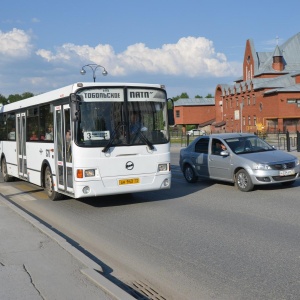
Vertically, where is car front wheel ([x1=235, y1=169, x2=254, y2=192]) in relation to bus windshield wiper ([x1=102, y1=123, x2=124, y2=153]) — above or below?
below

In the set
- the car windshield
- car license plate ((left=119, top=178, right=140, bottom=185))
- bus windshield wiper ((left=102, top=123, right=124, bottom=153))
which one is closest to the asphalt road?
car license plate ((left=119, top=178, right=140, bottom=185))

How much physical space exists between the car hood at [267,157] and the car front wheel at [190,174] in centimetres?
265

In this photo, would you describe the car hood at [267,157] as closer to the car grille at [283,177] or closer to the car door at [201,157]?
the car grille at [283,177]

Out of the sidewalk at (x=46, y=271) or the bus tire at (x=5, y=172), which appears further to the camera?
the bus tire at (x=5, y=172)

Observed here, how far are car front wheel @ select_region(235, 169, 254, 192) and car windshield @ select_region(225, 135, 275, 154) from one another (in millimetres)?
816

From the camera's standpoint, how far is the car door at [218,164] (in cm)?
1392

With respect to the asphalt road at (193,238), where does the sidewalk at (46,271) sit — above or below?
above

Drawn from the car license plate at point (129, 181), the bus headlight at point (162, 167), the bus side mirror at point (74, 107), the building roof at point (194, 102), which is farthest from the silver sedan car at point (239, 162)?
the building roof at point (194, 102)

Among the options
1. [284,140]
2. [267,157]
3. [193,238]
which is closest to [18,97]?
[284,140]

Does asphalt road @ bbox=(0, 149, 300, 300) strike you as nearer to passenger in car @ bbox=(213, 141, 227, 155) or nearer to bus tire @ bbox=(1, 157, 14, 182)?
passenger in car @ bbox=(213, 141, 227, 155)

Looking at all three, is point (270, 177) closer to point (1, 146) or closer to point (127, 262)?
point (127, 262)

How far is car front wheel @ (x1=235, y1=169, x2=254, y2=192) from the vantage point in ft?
42.6

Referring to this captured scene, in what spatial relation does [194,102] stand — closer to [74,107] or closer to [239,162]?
[239,162]

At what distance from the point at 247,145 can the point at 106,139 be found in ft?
17.1
